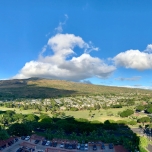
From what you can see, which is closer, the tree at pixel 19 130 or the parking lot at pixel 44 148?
the parking lot at pixel 44 148

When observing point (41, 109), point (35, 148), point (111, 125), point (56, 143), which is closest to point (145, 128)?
point (111, 125)

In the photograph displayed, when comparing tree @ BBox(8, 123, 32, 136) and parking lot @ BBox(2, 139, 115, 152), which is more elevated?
tree @ BBox(8, 123, 32, 136)

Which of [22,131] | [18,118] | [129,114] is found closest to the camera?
[22,131]

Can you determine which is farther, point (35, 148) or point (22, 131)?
point (22, 131)

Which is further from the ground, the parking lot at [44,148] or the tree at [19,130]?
the tree at [19,130]

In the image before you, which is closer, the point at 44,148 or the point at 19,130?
the point at 44,148

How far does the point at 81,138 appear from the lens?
4741cm

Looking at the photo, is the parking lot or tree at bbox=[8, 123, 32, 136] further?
tree at bbox=[8, 123, 32, 136]

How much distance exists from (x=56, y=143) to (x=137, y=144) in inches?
706

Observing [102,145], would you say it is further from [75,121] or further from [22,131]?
[75,121]

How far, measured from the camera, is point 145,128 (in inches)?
2692

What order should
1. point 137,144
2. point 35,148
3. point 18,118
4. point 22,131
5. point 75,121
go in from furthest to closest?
point 18,118
point 75,121
point 22,131
point 137,144
point 35,148

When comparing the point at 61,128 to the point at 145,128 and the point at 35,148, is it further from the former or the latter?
the point at 145,128

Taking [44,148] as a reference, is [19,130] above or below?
above
